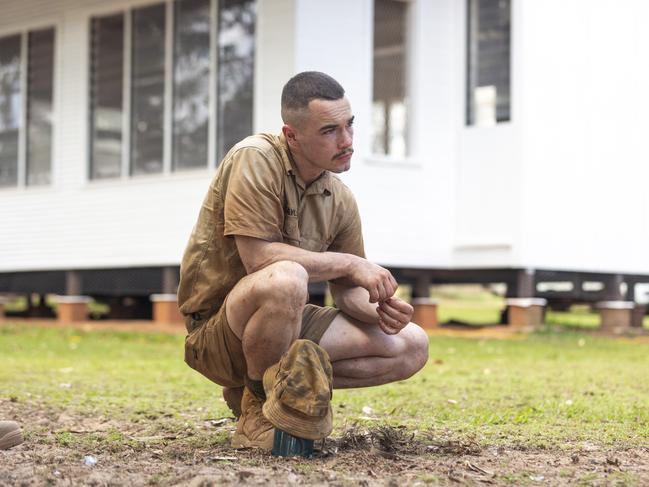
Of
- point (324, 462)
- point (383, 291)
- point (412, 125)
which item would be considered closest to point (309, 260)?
point (383, 291)

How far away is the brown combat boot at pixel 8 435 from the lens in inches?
161

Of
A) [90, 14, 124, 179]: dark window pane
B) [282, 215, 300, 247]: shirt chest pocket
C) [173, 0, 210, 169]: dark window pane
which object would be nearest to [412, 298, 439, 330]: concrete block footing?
[173, 0, 210, 169]: dark window pane

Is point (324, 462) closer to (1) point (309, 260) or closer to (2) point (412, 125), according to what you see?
(1) point (309, 260)

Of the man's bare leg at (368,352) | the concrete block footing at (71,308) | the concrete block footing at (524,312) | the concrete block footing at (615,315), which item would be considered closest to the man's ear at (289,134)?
the man's bare leg at (368,352)

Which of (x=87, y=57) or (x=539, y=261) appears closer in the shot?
(x=539, y=261)

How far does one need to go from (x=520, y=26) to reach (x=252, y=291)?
31.5 ft

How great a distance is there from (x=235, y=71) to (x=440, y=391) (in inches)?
278

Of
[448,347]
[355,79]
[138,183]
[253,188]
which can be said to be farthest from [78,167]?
[253,188]

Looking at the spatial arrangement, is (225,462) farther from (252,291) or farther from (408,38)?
(408,38)

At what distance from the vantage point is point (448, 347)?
1104 cm

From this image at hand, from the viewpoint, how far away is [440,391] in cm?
698

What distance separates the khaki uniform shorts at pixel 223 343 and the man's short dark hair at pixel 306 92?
2.71ft

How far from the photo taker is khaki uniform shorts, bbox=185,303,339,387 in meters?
4.20

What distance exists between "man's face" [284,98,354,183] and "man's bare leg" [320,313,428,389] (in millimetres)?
682
